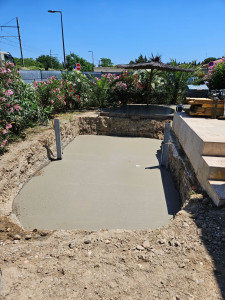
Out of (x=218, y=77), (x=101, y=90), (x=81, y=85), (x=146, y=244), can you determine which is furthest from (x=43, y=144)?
(x=218, y=77)

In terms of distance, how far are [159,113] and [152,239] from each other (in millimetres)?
7080

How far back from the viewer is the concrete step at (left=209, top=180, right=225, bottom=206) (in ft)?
8.95

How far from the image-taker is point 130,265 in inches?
82.7

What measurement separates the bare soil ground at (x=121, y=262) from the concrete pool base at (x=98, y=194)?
2.87 feet

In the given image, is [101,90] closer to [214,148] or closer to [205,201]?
[214,148]

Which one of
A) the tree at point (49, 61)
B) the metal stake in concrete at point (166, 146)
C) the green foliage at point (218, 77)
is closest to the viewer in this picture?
the metal stake in concrete at point (166, 146)

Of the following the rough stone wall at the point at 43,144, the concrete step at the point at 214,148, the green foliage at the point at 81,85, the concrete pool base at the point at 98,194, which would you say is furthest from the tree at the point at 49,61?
the concrete step at the point at 214,148

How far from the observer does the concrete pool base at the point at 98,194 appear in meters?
3.65

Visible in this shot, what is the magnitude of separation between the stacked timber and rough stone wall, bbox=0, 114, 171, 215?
310 centimetres

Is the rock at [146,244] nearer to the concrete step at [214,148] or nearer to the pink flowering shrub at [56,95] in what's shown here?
the concrete step at [214,148]

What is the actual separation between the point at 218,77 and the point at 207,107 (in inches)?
176

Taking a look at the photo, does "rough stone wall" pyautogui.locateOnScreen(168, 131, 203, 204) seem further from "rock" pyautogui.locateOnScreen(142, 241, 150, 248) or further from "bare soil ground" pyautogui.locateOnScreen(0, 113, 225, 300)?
"rock" pyautogui.locateOnScreen(142, 241, 150, 248)

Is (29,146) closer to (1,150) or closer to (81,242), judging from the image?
(1,150)

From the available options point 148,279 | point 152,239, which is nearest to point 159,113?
point 152,239
